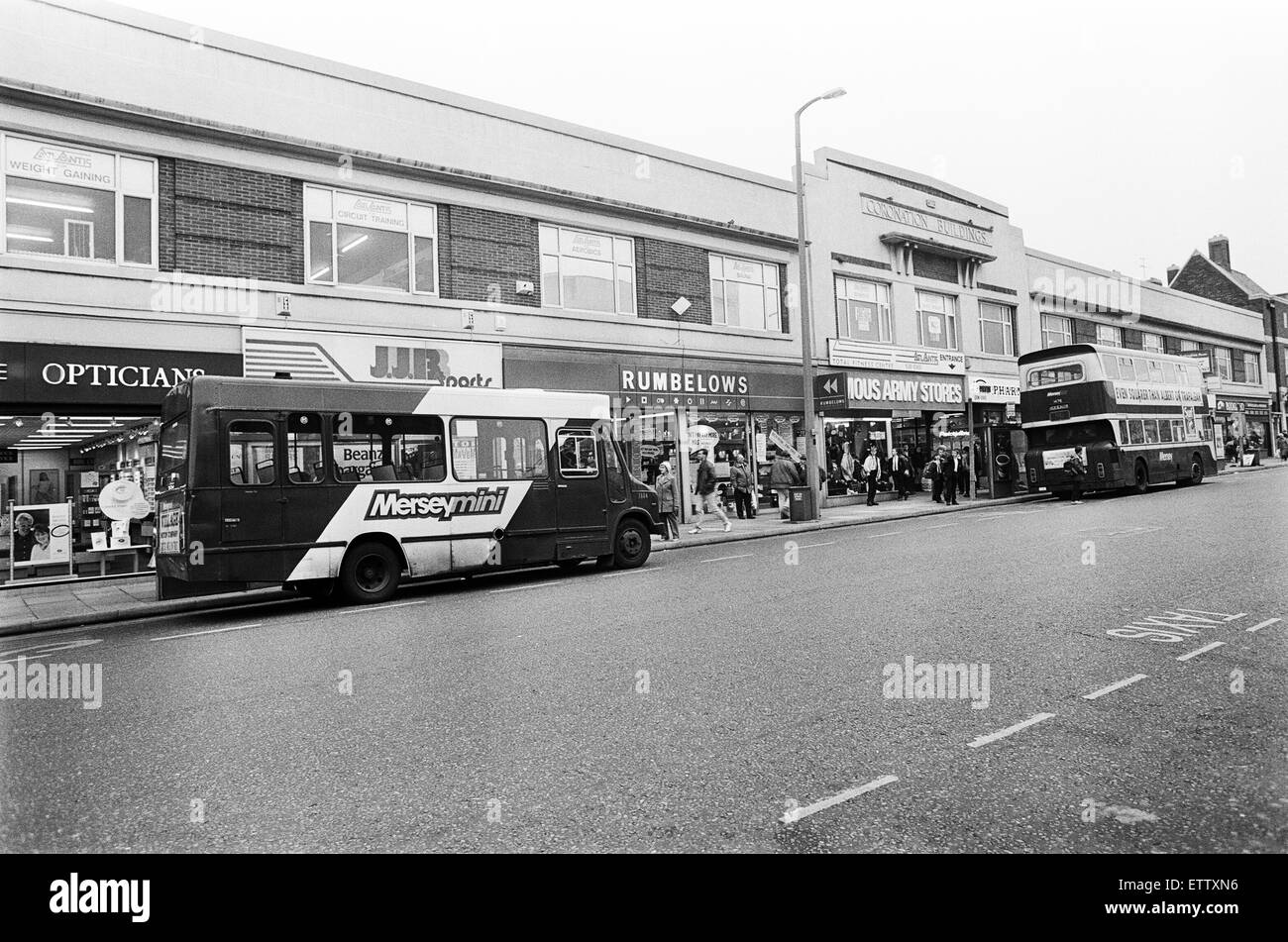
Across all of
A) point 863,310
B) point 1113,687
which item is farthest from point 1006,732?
point 863,310

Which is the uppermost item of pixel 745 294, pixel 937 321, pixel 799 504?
pixel 937 321

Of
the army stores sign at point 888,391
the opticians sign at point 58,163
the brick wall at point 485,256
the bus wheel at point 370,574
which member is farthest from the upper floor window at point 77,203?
the army stores sign at point 888,391

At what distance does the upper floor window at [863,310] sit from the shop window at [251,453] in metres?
18.7

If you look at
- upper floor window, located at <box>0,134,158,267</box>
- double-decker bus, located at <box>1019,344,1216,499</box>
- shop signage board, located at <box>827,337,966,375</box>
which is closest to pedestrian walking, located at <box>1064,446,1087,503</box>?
double-decker bus, located at <box>1019,344,1216,499</box>

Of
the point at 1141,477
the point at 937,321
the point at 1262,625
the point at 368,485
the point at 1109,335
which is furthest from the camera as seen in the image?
the point at 1109,335

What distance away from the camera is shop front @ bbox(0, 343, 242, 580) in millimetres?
12977

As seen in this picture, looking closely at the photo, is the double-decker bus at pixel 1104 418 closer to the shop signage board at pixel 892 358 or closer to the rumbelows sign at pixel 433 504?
the shop signage board at pixel 892 358

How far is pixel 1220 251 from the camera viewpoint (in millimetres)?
56969

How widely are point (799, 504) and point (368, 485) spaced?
38.7ft

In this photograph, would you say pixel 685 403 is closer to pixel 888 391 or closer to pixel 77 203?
pixel 888 391

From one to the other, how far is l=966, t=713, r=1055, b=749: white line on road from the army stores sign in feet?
65.7

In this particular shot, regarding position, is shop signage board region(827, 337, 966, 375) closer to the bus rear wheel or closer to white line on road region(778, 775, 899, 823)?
the bus rear wheel

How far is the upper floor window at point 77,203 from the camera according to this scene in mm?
13000

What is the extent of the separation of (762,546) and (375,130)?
37.1ft
